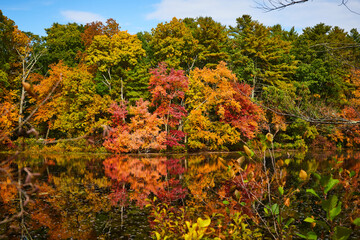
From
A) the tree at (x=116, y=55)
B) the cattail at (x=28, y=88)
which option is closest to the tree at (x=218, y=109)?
the tree at (x=116, y=55)

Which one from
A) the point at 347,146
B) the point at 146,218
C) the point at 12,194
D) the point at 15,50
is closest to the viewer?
the point at 146,218

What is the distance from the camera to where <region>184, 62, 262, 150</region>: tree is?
22.5 meters

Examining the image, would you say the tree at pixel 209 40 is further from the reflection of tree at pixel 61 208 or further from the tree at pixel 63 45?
the reflection of tree at pixel 61 208

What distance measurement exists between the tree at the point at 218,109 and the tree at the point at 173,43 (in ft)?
9.51

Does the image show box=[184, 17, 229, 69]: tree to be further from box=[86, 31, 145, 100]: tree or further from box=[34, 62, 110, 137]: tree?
box=[34, 62, 110, 137]: tree

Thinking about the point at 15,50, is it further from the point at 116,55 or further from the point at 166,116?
the point at 166,116

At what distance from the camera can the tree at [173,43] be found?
985 inches

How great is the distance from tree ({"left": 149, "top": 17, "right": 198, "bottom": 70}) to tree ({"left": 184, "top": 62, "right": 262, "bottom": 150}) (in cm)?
290

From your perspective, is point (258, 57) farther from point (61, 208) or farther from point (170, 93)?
point (61, 208)

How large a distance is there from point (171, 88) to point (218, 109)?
4.65m

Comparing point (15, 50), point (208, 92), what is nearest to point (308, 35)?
point (208, 92)

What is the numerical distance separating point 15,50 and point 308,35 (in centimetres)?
3024

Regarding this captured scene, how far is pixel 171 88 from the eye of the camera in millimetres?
22625

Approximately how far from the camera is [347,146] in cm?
3056
